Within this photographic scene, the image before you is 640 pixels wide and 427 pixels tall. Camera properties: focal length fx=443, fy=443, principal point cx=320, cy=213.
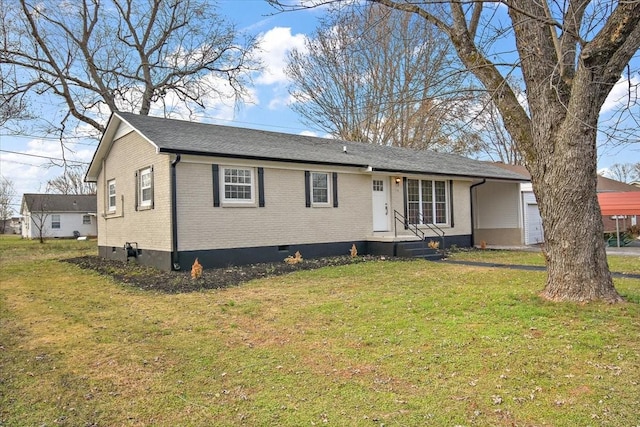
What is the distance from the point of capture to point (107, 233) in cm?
1634

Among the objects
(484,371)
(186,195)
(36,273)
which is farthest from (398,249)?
(36,273)

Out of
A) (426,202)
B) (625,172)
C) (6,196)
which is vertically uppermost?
(625,172)

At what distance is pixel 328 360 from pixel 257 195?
847 cm

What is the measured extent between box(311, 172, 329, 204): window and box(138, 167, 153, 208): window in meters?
4.78

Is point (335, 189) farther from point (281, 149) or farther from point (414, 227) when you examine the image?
point (414, 227)

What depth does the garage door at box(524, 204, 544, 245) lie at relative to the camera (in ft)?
64.0

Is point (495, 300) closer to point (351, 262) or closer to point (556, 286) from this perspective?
point (556, 286)

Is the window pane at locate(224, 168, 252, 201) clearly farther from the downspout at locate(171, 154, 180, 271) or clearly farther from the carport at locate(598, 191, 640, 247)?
the carport at locate(598, 191, 640, 247)

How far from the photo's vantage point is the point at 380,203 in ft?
52.1

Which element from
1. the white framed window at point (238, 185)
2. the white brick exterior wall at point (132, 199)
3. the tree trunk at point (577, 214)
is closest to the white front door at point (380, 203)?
the white framed window at point (238, 185)

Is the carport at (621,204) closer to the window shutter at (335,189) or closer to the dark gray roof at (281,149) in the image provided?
the dark gray roof at (281,149)

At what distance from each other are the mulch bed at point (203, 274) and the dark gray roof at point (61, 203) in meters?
33.4

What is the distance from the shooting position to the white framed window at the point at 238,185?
12.2 metres

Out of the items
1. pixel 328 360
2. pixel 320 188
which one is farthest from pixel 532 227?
pixel 328 360
